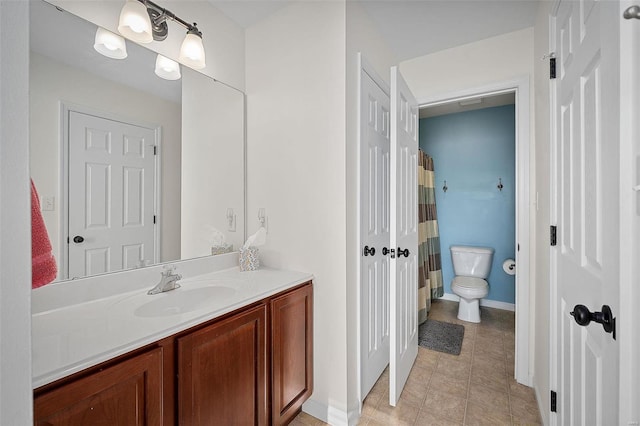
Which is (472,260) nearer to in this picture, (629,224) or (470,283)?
(470,283)

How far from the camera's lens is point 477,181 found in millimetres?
3334

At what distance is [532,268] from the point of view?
191 centimetres

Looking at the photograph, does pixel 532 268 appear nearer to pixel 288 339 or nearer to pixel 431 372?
pixel 431 372

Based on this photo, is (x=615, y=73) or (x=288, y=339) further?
(x=288, y=339)

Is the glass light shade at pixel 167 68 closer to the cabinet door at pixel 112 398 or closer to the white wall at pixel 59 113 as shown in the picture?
the white wall at pixel 59 113

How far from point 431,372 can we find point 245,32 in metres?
2.76

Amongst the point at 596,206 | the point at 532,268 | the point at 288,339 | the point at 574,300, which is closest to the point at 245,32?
the point at 288,339

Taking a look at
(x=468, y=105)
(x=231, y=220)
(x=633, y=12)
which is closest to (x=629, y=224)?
(x=633, y=12)

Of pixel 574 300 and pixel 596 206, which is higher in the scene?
pixel 596 206

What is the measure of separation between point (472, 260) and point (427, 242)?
0.59 metres

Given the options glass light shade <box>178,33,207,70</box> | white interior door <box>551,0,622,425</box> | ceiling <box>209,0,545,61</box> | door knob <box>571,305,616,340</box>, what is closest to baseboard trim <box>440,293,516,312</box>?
white interior door <box>551,0,622,425</box>

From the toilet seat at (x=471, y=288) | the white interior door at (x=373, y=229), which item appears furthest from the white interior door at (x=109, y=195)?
the toilet seat at (x=471, y=288)

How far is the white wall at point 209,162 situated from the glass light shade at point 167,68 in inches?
1.8

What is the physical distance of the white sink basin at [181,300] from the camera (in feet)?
3.94
